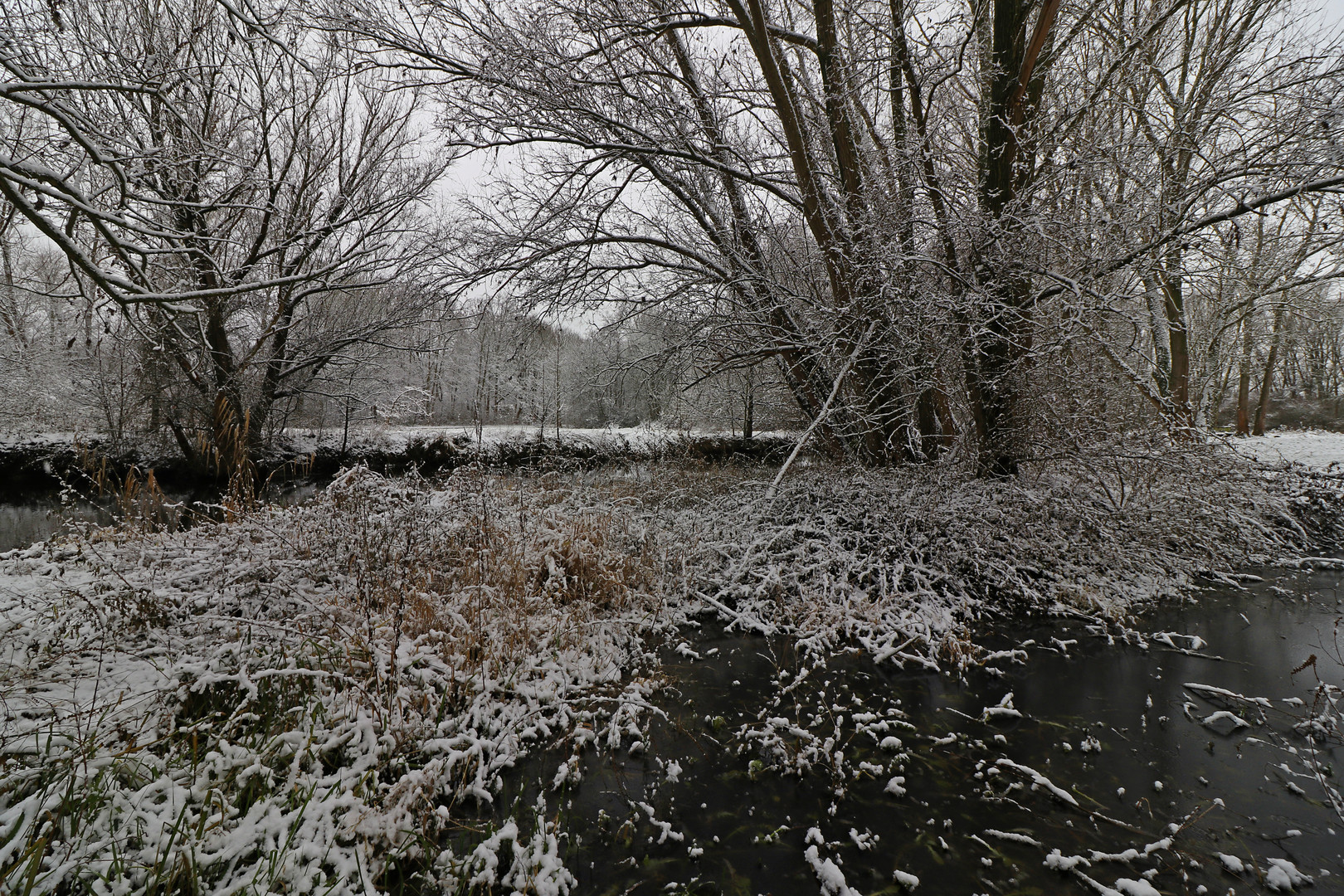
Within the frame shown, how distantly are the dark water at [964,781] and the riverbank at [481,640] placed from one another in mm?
63

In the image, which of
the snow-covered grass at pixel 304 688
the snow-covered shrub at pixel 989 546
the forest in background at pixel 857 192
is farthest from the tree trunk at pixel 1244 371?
the snow-covered grass at pixel 304 688

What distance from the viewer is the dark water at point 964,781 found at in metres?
2.53

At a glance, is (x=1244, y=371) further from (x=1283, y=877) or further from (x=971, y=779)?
(x=971, y=779)

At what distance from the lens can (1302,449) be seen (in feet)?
48.7

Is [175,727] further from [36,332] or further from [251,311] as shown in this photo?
[36,332]

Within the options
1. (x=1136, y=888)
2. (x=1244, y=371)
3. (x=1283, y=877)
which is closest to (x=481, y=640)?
(x=1136, y=888)

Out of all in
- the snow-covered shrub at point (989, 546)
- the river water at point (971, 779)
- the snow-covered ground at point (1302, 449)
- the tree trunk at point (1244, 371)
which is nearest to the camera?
the river water at point (971, 779)

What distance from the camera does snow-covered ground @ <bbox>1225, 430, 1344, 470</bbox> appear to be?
1174 cm

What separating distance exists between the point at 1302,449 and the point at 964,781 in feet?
64.7

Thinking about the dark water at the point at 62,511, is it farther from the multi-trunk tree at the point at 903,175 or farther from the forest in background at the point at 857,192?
the multi-trunk tree at the point at 903,175

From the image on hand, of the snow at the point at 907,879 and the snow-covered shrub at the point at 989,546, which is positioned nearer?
the snow at the point at 907,879

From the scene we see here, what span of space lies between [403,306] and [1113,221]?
12900mm

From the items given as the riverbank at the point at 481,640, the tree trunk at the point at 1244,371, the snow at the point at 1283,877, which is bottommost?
the snow at the point at 1283,877

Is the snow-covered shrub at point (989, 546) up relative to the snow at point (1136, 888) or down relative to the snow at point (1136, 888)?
up
